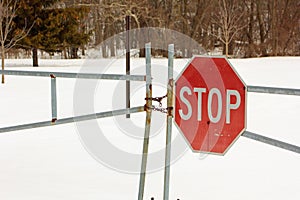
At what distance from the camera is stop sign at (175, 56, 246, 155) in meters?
2.45

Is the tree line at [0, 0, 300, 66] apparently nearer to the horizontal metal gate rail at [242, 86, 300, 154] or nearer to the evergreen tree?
the evergreen tree

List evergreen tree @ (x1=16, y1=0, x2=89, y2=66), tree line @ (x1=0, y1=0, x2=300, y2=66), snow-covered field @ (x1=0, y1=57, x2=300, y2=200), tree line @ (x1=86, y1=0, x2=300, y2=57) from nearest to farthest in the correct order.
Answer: snow-covered field @ (x1=0, y1=57, x2=300, y2=200), evergreen tree @ (x1=16, y1=0, x2=89, y2=66), tree line @ (x1=0, y1=0, x2=300, y2=66), tree line @ (x1=86, y1=0, x2=300, y2=57)

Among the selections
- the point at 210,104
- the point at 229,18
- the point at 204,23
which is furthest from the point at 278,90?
the point at 204,23

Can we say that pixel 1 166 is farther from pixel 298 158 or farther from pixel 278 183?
pixel 298 158

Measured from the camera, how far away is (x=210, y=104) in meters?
2.49

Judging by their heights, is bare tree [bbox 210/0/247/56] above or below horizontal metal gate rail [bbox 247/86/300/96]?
above

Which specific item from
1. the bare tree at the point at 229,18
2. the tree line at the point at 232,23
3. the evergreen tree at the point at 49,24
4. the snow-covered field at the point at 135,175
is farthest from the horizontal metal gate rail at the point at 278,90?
the tree line at the point at 232,23

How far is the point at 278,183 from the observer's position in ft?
12.4

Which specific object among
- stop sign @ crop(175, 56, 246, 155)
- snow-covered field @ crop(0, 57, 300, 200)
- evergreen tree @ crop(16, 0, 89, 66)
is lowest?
snow-covered field @ crop(0, 57, 300, 200)

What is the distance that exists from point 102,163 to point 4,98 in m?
6.01

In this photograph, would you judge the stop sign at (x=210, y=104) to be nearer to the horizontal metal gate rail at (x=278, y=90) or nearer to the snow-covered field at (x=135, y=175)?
the horizontal metal gate rail at (x=278, y=90)

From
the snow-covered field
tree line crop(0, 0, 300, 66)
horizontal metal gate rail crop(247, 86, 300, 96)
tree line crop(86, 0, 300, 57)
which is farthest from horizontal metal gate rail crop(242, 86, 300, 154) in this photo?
tree line crop(86, 0, 300, 57)

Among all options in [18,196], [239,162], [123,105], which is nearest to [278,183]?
[239,162]

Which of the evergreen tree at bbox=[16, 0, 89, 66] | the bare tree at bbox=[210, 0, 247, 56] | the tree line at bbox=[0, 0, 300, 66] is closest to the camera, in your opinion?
the evergreen tree at bbox=[16, 0, 89, 66]
